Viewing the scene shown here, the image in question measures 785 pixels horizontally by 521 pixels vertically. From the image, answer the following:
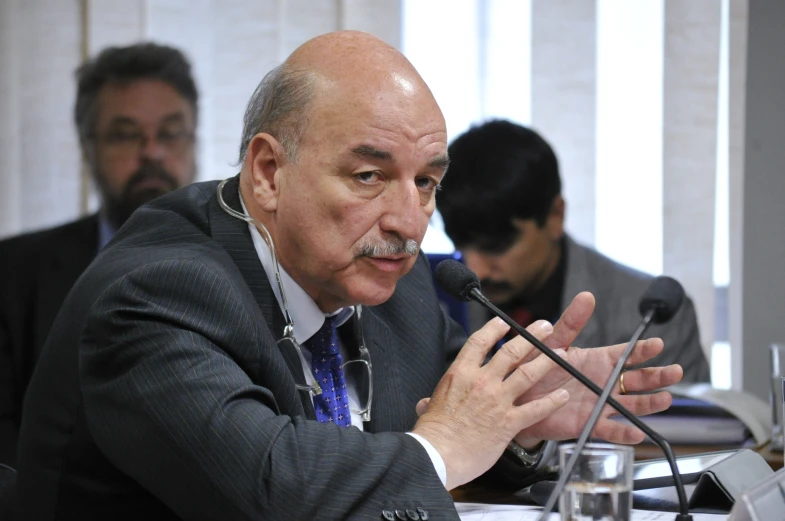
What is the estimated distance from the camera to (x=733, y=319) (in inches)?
115

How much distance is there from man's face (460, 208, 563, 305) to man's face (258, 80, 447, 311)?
1.40 meters

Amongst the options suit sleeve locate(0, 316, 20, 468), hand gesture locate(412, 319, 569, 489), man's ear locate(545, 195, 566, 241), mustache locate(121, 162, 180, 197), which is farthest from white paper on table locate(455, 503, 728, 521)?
mustache locate(121, 162, 180, 197)

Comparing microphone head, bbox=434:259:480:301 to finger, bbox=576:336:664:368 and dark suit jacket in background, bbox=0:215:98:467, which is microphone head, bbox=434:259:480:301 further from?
dark suit jacket in background, bbox=0:215:98:467

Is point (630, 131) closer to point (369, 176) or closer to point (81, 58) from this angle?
point (369, 176)

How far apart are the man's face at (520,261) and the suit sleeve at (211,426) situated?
1647mm

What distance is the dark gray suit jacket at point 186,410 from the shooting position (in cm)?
115

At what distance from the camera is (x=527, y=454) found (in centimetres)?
151

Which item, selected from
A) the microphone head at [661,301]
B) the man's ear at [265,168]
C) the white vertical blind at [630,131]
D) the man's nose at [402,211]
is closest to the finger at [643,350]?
the microphone head at [661,301]

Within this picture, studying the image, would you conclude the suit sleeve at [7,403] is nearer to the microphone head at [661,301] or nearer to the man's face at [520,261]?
the man's face at [520,261]

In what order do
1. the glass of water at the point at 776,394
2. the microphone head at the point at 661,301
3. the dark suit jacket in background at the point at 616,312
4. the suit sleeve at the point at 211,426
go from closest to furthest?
the suit sleeve at the point at 211,426 < the microphone head at the point at 661,301 < the glass of water at the point at 776,394 < the dark suit jacket in background at the point at 616,312

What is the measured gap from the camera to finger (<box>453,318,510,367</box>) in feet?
4.33

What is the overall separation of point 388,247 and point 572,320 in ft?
0.96

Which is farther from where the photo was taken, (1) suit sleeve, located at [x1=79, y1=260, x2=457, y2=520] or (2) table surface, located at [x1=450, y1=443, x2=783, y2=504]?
(2) table surface, located at [x1=450, y1=443, x2=783, y2=504]

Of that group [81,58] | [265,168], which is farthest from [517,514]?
[81,58]
